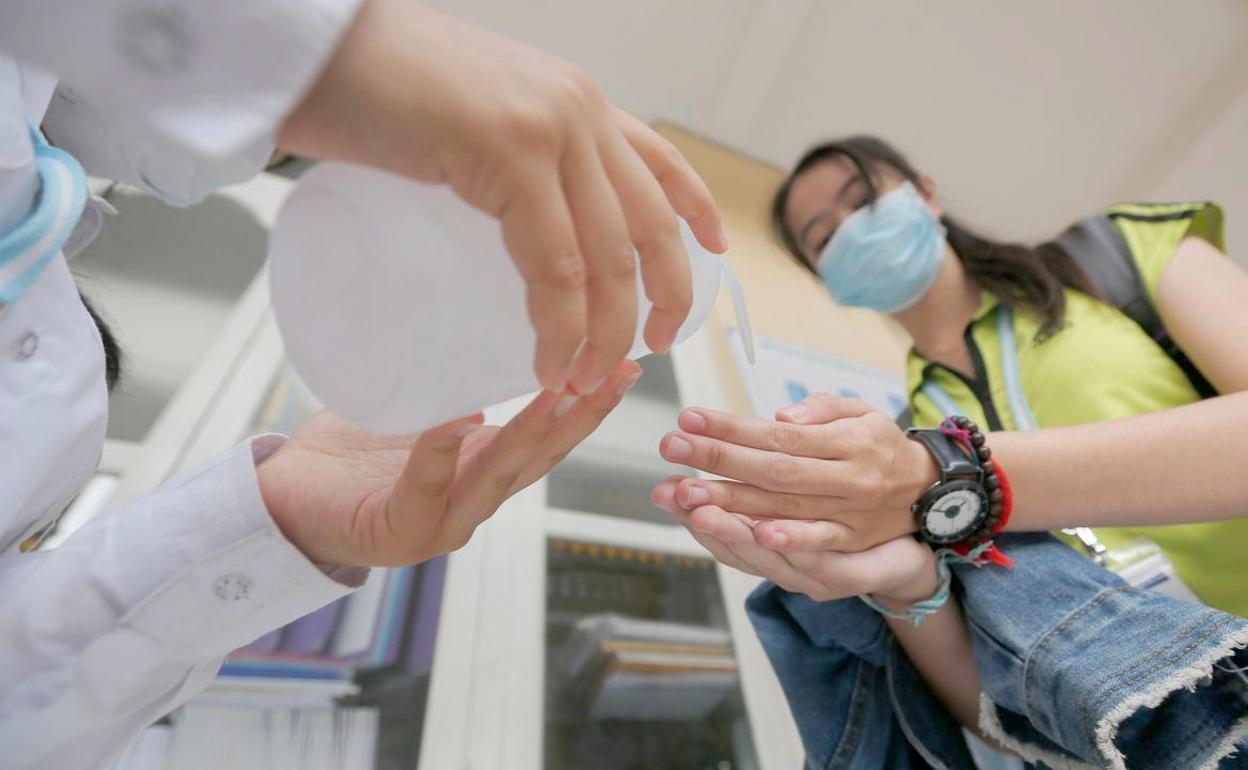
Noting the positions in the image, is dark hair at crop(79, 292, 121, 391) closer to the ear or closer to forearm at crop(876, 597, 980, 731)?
forearm at crop(876, 597, 980, 731)

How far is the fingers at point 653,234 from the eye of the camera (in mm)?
317

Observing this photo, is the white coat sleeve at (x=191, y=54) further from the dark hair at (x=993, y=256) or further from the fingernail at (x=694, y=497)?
the dark hair at (x=993, y=256)

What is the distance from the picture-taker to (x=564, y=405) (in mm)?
419

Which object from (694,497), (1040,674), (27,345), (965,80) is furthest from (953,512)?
(965,80)

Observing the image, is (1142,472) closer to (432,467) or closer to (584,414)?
(584,414)

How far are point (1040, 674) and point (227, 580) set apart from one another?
74cm

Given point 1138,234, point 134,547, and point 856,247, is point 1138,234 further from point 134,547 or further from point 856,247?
point 134,547

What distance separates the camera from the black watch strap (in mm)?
586

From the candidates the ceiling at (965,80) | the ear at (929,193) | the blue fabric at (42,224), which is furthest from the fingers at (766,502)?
the ceiling at (965,80)

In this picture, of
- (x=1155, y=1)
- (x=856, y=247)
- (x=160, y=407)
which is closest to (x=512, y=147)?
(x=856, y=247)

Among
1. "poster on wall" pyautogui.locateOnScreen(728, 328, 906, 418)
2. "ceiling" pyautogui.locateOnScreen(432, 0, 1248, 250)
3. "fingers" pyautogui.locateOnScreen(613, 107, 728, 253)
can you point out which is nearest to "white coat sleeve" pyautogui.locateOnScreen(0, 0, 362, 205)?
"fingers" pyautogui.locateOnScreen(613, 107, 728, 253)

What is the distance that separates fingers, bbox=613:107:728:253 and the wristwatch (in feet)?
1.15

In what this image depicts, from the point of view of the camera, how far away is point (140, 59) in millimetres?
238

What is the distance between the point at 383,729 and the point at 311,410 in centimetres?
71
